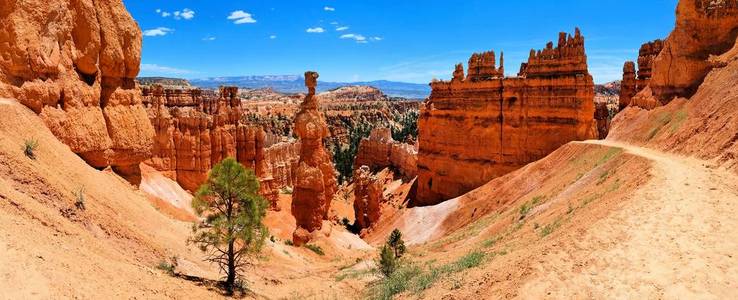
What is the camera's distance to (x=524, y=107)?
129 feet

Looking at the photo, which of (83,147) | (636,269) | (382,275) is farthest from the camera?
(382,275)

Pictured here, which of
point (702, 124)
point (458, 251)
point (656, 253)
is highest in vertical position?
point (702, 124)

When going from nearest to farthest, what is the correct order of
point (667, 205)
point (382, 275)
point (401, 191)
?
point (667, 205) < point (382, 275) < point (401, 191)

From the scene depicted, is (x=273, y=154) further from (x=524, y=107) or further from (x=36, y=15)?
(x=36, y=15)

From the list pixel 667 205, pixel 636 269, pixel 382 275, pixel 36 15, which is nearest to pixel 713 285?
pixel 636 269

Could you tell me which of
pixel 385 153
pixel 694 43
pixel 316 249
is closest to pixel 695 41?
pixel 694 43

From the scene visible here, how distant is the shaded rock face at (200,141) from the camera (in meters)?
42.3

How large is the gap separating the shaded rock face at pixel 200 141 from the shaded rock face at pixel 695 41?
3399 centimetres

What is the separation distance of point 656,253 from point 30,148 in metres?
16.0

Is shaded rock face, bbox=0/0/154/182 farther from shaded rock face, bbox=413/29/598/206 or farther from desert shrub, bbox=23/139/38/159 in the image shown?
shaded rock face, bbox=413/29/598/206

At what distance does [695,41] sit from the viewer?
99.4 feet

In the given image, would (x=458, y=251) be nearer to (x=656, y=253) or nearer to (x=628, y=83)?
(x=656, y=253)

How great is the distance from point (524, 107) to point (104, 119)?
3053 centimetres

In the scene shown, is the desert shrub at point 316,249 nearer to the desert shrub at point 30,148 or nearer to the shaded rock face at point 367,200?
the shaded rock face at point 367,200
